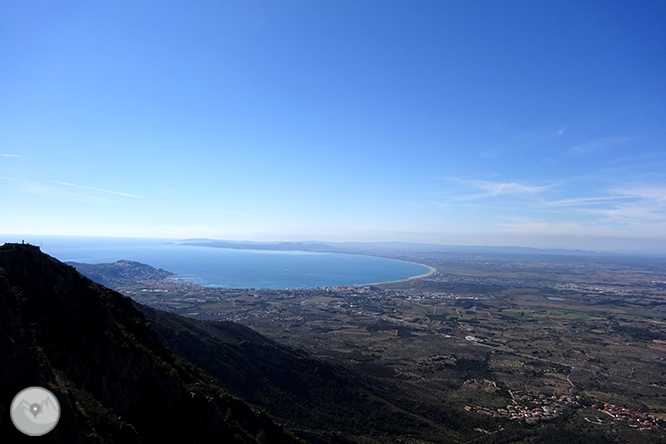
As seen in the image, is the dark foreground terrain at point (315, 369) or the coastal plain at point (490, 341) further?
the coastal plain at point (490, 341)

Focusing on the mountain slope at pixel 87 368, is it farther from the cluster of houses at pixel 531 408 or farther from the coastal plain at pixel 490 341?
the cluster of houses at pixel 531 408

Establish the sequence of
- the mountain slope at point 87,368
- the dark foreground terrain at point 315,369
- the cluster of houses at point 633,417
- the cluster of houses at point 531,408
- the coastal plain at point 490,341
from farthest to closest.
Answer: the coastal plain at point 490,341 → the cluster of houses at point 531,408 → the cluster of houses at point 633,417 → the dark foreground terrain at point 315,369 → the mountain slope at point 87,368

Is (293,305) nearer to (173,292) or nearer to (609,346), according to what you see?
(173,292)

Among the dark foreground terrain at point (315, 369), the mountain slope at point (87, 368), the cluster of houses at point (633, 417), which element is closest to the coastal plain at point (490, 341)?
the cluster of houses at point (633, 417)

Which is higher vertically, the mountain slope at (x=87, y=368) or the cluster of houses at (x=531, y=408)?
the mountain slope at (x=87, y=368)

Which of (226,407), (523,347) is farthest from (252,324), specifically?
(226,407)

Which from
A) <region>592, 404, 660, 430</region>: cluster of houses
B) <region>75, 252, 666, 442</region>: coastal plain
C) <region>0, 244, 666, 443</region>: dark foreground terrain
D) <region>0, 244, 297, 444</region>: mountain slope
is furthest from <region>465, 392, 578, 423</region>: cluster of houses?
<region>0, 244, 297, 444</region>: mountain slope

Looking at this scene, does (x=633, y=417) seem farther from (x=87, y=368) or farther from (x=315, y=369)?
(x=87, y=368)

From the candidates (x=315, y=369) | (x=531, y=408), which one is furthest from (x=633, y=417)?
(x=315, y=369)
